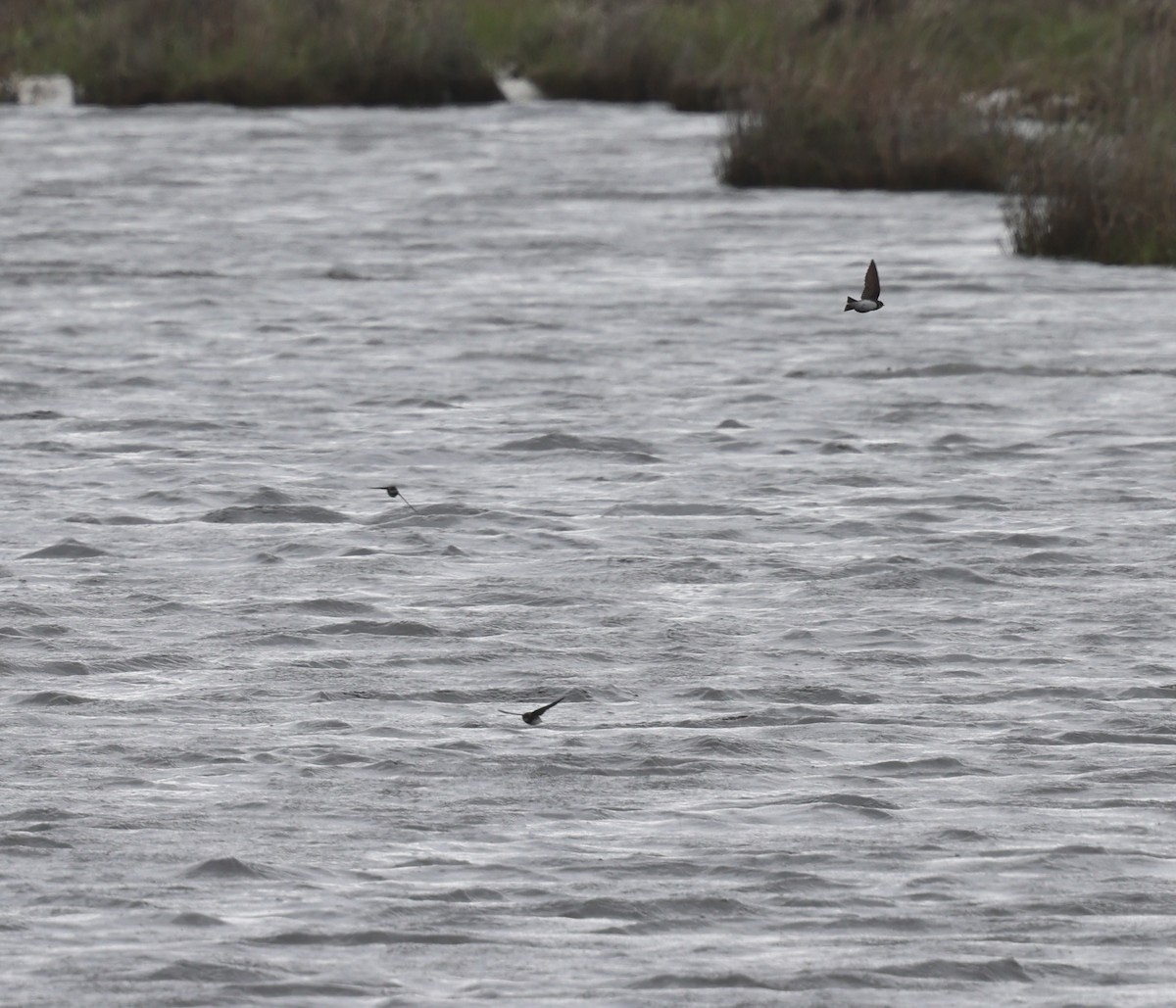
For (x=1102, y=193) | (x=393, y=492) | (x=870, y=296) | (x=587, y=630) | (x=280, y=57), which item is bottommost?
(x=587, y=630)

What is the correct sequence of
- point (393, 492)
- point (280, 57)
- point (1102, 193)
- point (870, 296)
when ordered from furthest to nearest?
1. point (280, 57)
2. point (1102, 193)
3. point (870, 296)
4. point (393, 492)

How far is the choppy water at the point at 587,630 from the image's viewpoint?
17.7ft

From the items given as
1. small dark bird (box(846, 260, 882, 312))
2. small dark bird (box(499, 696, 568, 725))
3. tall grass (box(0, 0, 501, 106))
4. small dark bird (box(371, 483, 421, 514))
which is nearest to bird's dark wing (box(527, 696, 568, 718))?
small dark bird (box(499, 696, 568, 725))

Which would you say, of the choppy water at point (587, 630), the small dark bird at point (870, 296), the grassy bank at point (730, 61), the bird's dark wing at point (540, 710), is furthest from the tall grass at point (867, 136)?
the bird's dark wing at point (540, 710)

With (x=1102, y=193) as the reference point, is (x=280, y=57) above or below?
above

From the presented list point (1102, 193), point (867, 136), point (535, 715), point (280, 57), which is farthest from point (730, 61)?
point (535, 715)

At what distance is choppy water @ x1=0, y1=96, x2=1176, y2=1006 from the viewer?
5.40 m

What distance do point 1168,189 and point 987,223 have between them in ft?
8.28

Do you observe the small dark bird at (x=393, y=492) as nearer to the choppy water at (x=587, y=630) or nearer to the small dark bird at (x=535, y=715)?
the choppy water at (x=587, y=630)

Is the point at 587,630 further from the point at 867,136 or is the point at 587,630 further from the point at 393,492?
the point at 867,136

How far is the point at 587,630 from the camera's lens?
26.3 ft

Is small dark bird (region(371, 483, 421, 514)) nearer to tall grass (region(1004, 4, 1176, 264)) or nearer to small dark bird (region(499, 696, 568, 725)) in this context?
small dark bird (region(499, 696, 568, 725))

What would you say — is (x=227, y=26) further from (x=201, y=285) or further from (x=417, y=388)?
(x=417, y=388)

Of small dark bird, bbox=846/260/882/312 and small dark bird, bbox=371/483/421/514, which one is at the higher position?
small dark bird, bbox=846/260/882/312
